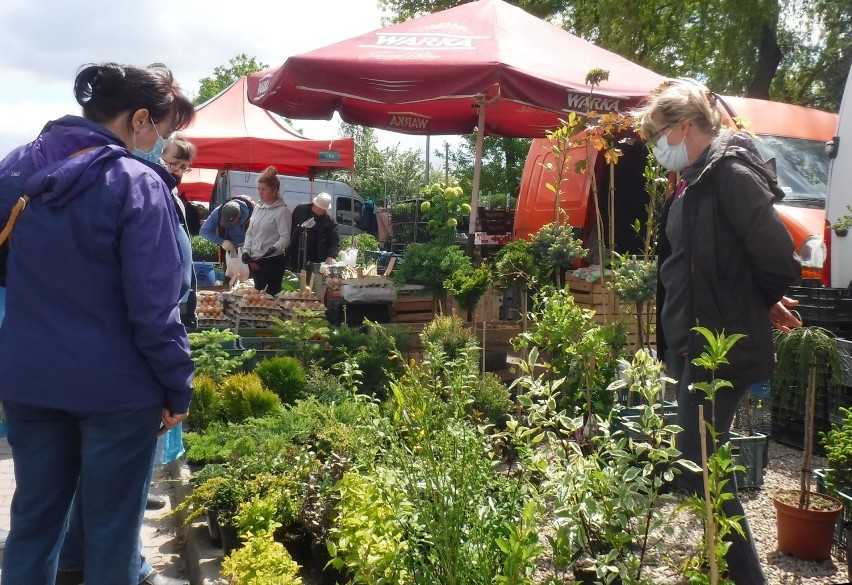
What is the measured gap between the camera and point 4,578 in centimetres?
260

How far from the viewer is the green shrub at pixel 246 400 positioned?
4.82 m

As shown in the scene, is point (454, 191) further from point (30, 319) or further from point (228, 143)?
point (30, 319)

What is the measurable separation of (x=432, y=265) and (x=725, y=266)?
12.7ft

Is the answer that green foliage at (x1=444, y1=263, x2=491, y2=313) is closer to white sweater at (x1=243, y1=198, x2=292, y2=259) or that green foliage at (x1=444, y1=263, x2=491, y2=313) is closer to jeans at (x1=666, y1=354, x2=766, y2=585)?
white sweater at (x1=243, y1=198, x2=292, y2=259)

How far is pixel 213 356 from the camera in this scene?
551cm

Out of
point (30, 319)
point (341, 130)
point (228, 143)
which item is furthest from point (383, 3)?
point (30, 319)

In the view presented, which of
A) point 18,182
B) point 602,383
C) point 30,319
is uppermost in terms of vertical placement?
point 18,182

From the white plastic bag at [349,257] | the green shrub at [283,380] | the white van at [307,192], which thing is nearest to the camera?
the green shrub at [283,380]

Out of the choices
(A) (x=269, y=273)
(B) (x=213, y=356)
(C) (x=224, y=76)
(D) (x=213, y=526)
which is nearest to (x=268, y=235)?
(A) (x=269, y=273)

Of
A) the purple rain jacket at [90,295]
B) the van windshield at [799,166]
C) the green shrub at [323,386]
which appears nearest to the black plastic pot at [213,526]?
the green shrub at [323,386]

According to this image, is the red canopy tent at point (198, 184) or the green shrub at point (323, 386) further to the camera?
the red canopy tent at point (198, 184)

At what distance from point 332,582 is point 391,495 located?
85 centimetres

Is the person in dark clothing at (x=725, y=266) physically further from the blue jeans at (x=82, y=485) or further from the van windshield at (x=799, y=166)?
the van windshield at (x=799, y=166)

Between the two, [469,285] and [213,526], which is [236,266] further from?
[213,526]
